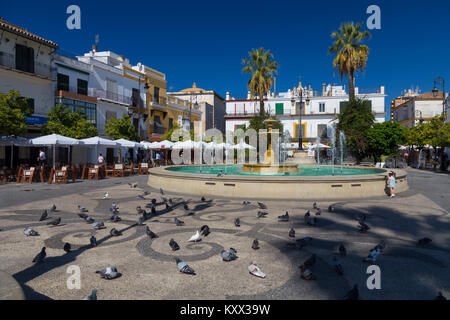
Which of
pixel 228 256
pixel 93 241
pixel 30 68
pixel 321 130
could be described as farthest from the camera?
pixel 321 130

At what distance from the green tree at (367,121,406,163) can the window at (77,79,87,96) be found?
1097 inches

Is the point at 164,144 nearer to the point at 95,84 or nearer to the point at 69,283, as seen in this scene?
the point at 95,84

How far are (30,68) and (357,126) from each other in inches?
1182

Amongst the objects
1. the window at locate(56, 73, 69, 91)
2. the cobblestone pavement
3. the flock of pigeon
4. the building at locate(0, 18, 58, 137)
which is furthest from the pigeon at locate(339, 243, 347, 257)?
the window at locate(56, 73, 69, 91)

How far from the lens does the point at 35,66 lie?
23.0 m

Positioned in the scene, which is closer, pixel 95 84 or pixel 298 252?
pixel 298 252

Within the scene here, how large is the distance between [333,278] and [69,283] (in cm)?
342

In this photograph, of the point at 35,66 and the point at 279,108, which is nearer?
the point at 35,66

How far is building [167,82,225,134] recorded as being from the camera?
181 feet

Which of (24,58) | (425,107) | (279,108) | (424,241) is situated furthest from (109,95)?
(425,107)

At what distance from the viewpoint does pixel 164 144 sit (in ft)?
78.5

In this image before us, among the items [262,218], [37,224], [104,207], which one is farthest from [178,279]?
[104,207]

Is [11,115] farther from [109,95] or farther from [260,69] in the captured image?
[260,69]
